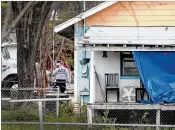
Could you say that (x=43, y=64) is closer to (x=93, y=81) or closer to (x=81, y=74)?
(x=81, y=74)

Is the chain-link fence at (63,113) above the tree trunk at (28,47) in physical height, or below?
below

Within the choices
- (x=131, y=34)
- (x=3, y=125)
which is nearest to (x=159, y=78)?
(x=131, y=34)

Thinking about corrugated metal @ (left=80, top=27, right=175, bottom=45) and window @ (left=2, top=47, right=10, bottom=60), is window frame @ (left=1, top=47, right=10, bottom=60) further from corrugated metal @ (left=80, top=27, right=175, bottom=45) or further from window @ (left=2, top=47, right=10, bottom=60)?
corrugated metal @ (left=80, top=27, right=175, bottom=45)

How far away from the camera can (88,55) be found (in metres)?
17.9

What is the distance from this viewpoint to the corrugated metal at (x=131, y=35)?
1531 cm

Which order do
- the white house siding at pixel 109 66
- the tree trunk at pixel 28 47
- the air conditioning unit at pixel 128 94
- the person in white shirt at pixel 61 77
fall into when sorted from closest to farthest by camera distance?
the tree trunk at pixel 28 47, the air conditioning unit at pixel 128 94, the white house siding at pixel 109 66, the person in white shirt at pixel 61 77

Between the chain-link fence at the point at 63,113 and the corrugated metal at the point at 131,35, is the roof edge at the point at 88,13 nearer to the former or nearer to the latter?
the corrugated metal at the point at 131,35

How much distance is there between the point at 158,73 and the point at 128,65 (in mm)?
2200

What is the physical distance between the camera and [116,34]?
16156mm

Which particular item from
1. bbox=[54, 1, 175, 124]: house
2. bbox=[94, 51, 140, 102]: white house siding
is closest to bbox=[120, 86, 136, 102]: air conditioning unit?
bbox=[54, 1, 175, 124]: house

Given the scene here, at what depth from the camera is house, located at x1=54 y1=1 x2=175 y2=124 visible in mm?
16391

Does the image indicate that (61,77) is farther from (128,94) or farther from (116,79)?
(128,94)

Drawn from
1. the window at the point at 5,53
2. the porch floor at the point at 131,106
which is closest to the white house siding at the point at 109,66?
the porch floor at the point at 131,106

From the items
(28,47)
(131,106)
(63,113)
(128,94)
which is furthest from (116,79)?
(28,47)
